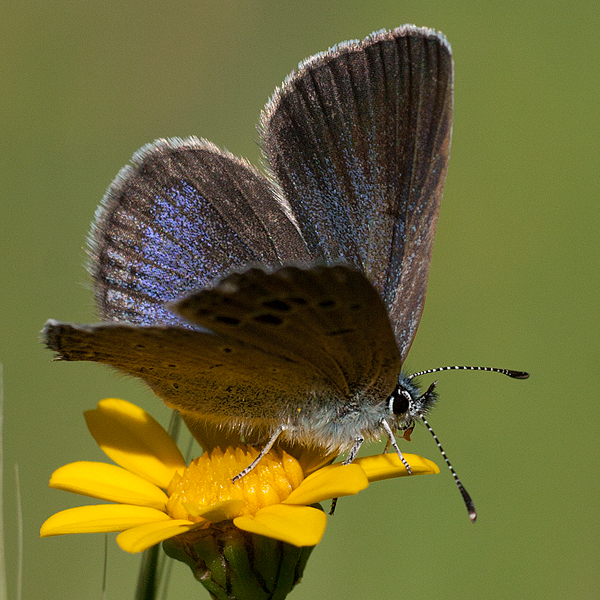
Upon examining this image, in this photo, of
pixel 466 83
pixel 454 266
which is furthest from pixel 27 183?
pixel 466 83

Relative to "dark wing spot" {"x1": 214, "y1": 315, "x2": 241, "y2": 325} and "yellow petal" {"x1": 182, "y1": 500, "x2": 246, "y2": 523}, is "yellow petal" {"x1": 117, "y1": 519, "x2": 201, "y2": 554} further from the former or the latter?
"dark wing spot" {"x1": 214, "y1": 315, "x2": 241, "y2": 325}

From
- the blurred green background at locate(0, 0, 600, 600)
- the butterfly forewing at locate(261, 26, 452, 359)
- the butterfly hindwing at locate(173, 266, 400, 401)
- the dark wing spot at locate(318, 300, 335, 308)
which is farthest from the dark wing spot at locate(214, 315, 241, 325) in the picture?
the blurred green background at locate(0, 0, 600, 600)

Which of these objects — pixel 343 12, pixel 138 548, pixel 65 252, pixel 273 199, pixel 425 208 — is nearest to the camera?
pixel 138 548

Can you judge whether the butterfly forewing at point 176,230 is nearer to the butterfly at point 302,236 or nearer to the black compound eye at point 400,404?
the butterfly at point 302,236

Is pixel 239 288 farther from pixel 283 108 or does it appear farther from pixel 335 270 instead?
pixel 283 108

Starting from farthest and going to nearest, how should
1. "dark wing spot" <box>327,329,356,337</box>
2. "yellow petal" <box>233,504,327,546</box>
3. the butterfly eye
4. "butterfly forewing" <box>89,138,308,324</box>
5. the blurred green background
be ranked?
the blurred green background, "butterfly forewing" <box>89,138,308,324</box>, the butterfly eye, "dark wing spot" <box>327,329,356,337</box>, "yellow petal" <box>233,504,327,546</box>

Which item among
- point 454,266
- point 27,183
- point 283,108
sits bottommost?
point 454,266
